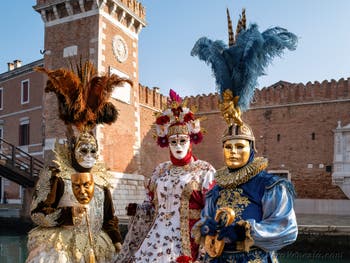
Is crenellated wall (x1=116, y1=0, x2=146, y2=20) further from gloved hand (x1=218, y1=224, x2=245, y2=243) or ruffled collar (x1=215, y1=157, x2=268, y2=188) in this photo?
gloved hand (x1=218, y1=224, x2=245, y2=243)

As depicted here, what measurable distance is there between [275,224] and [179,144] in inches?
57.5

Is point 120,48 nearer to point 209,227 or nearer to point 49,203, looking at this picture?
point 49,203

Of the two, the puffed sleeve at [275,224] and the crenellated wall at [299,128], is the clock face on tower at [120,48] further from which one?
the puffed sleeve at [275,224]

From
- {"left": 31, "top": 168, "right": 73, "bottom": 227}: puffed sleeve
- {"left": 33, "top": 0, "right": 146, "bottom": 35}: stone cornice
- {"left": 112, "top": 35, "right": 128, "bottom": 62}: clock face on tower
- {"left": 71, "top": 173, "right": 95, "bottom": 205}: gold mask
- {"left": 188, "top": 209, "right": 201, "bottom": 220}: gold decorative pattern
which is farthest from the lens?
{"left": 112, "top": 35, "right": 128, "bottom": 62}: clock face on tower

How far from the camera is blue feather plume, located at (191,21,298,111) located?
2.62 m

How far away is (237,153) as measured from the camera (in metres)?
2.54

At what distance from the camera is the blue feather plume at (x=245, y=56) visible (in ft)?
8.59

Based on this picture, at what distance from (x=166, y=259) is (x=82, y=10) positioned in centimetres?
1410

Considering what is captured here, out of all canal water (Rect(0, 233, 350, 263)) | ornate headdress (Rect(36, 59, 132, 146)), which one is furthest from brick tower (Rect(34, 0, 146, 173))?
ornate headdress (Rect(36, 59, 132, 146))

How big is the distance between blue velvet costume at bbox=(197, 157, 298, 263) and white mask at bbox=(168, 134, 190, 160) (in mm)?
1012

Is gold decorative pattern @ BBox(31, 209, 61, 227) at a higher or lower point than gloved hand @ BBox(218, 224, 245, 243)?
lower

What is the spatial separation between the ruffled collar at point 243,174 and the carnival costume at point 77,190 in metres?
1.44

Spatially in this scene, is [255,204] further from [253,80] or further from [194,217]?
[194,217]

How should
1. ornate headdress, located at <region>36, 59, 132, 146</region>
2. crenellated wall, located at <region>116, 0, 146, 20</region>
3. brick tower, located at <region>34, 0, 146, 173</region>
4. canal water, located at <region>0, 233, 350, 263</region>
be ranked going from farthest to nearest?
1. crenellated wall, located at <region>116, 0, 146, 20</region>
2. brick tower, located at <region>34, 0, 146, 173</region>
3. canal water, located at <region>0, 233, 350, 263</region>
4. ornate headdress, located at <region>36, 59, 132, 146</region>
